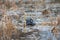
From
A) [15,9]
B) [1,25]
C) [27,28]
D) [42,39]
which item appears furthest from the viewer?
[15,9]

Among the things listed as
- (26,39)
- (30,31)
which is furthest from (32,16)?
(26,39)

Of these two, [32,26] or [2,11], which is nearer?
[32,26]

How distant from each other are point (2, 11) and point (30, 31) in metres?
1.05

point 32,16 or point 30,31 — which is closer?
point 30,31

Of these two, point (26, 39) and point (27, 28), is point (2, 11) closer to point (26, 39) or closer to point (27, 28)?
point (27, 28)

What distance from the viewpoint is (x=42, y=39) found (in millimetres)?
3438

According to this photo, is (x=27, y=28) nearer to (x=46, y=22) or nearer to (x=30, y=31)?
(x=30, y=31)

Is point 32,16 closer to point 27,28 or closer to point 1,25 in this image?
point 27,28

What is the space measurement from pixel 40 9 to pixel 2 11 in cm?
83

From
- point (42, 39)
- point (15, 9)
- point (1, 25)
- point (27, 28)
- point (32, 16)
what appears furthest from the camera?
point (15, 9)

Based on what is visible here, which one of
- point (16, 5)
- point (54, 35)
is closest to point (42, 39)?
point (54, 35)

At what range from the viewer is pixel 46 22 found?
4.16 m

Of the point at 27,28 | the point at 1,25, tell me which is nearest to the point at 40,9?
the point at 27,28

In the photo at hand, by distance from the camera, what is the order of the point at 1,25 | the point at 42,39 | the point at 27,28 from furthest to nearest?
the point at 27,28 → the point at 1,25 → the point at 42,39
